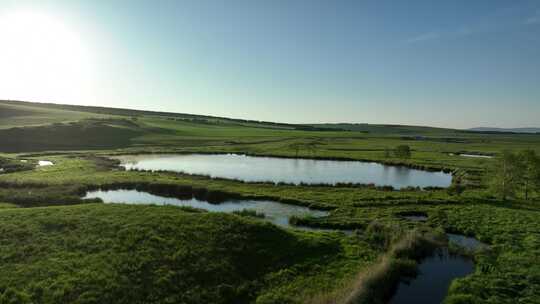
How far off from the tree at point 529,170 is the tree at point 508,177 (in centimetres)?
87

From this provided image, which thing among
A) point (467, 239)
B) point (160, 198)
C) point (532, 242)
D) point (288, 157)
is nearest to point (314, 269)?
point (467, 239)

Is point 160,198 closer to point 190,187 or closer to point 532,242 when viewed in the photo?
point 190,187

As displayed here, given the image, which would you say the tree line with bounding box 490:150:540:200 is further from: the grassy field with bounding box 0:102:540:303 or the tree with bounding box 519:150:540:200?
the grassy field with bounding box 0:102:540:303

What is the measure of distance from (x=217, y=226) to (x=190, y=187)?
2413cm

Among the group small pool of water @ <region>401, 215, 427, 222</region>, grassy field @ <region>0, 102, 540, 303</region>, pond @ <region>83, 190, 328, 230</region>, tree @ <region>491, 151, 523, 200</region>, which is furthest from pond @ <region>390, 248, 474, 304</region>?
tree @ <region>491, 151, 523, 200</region>

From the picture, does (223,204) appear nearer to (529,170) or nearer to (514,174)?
(514,174)

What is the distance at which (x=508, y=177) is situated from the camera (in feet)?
141

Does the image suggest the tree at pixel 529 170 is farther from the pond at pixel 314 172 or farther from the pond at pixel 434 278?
the pond at pixel 434 278

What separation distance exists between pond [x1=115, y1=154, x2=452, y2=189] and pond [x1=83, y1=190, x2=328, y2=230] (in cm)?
1582

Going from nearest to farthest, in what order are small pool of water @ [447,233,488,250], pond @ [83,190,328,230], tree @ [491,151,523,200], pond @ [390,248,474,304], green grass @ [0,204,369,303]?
1. green grass @ [0,204,369,303]
2. pond @ [390,248,474,304]
3. small pool of water @ [447,233,488,250]
4. pond @ [83,190,328,230]
5. tree @ [491,151,523,200]

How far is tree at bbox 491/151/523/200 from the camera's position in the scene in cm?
4291

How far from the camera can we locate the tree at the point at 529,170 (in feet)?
141

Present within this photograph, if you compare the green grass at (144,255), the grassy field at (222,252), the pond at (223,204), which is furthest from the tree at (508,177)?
A: the green grass at (144,255)

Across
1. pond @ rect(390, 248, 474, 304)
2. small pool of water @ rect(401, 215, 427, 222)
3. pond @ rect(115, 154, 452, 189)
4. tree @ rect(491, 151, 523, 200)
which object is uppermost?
tree @ rect(491, 151, 523, 200)
